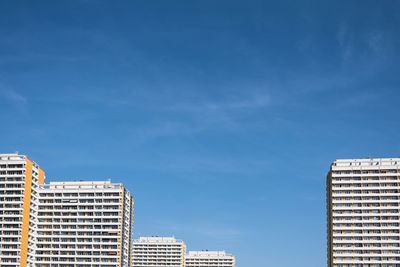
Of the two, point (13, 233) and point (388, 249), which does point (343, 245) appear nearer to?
point (388, 249)

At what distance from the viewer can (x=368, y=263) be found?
195 m

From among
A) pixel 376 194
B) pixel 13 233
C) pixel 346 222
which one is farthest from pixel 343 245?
pixel 13 233

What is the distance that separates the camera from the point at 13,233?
198625 mm

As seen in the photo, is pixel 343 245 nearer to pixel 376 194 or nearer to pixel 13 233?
pixel 376 194

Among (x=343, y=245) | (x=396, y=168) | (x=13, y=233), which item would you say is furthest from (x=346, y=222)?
(x=13, y=233)

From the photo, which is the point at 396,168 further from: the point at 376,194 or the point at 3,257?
the point at 3,257

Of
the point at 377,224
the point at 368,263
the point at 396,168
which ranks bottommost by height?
the point at 368,263

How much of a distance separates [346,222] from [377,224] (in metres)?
10.3

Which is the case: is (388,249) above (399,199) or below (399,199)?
below

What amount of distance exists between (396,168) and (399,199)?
10.6m

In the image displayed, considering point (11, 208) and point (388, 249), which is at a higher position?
point (11, 208)

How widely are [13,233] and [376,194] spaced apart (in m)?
125

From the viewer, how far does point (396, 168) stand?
200 metres

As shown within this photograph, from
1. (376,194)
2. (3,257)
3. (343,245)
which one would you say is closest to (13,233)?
(3,257)
